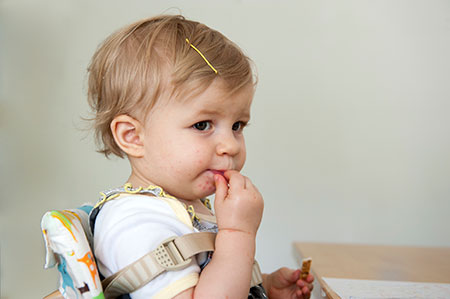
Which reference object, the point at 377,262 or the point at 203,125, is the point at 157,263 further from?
the point at 377,262

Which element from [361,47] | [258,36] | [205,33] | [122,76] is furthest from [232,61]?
[361,47]

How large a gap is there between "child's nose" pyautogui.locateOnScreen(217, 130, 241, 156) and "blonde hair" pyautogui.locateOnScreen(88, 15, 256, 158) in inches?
3.3

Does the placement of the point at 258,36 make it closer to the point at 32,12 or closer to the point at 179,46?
the point at 32,12

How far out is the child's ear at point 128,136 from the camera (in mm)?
832

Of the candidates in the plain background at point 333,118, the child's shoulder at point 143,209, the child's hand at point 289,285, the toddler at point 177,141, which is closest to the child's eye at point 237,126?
the toddler at point 177,141

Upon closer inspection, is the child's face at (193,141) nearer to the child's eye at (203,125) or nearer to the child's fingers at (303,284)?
the child's eye at (203,125)

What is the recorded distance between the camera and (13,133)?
185 centimetres

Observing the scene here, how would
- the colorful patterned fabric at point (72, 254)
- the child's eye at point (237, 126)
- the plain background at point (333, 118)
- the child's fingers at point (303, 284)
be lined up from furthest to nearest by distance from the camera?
the plain background at point (333, 118)
the child's fingers at point (303, 284)
the child's eye at point (237, 126)
the colorful patterned fabric at point (72, 254)

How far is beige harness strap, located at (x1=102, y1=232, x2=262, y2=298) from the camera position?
650mm

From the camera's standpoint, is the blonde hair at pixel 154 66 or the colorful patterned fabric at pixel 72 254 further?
the blonde hair at pixel 154 66

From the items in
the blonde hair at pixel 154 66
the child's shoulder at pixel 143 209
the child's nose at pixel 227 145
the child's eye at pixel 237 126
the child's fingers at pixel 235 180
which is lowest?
the child's shoulder at pixel 143 209

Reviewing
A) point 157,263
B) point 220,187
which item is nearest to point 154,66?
point 220,187

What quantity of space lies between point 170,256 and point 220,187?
180mm

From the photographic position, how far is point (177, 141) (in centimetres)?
79
